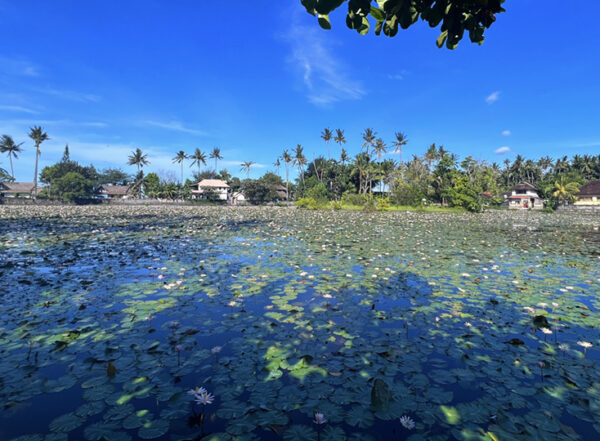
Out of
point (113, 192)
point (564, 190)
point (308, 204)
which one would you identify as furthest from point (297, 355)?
point (113, 192)

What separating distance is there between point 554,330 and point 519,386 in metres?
1.80

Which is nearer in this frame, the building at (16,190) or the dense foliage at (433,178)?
the dense foliage at (433,178)

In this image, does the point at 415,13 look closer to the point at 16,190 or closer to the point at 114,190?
the point at 114,190

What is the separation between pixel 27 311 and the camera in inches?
183

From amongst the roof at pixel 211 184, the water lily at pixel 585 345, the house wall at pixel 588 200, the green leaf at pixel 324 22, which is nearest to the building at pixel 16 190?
the roof at pixel 211 184

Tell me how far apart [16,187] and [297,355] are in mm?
102166

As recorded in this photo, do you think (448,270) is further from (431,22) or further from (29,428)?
(29,428)

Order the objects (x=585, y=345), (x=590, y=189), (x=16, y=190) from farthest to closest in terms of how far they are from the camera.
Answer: (x=16, y=190), (x=590, y=189), (x=585, y=345)

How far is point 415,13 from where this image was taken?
8.09 ft

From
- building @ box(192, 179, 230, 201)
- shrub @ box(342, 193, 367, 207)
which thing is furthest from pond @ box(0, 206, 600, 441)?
building @ box(192, 179, 230, 201)

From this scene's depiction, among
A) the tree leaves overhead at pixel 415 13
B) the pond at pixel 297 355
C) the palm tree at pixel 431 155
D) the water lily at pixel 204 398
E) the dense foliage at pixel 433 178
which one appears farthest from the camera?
the palm tree at pixel 431 155

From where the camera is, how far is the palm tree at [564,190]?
188 feet

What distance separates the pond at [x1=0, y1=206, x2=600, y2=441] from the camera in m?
2.43

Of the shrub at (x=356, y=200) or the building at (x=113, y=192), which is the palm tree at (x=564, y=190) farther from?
the building at (x=113, y=192)
